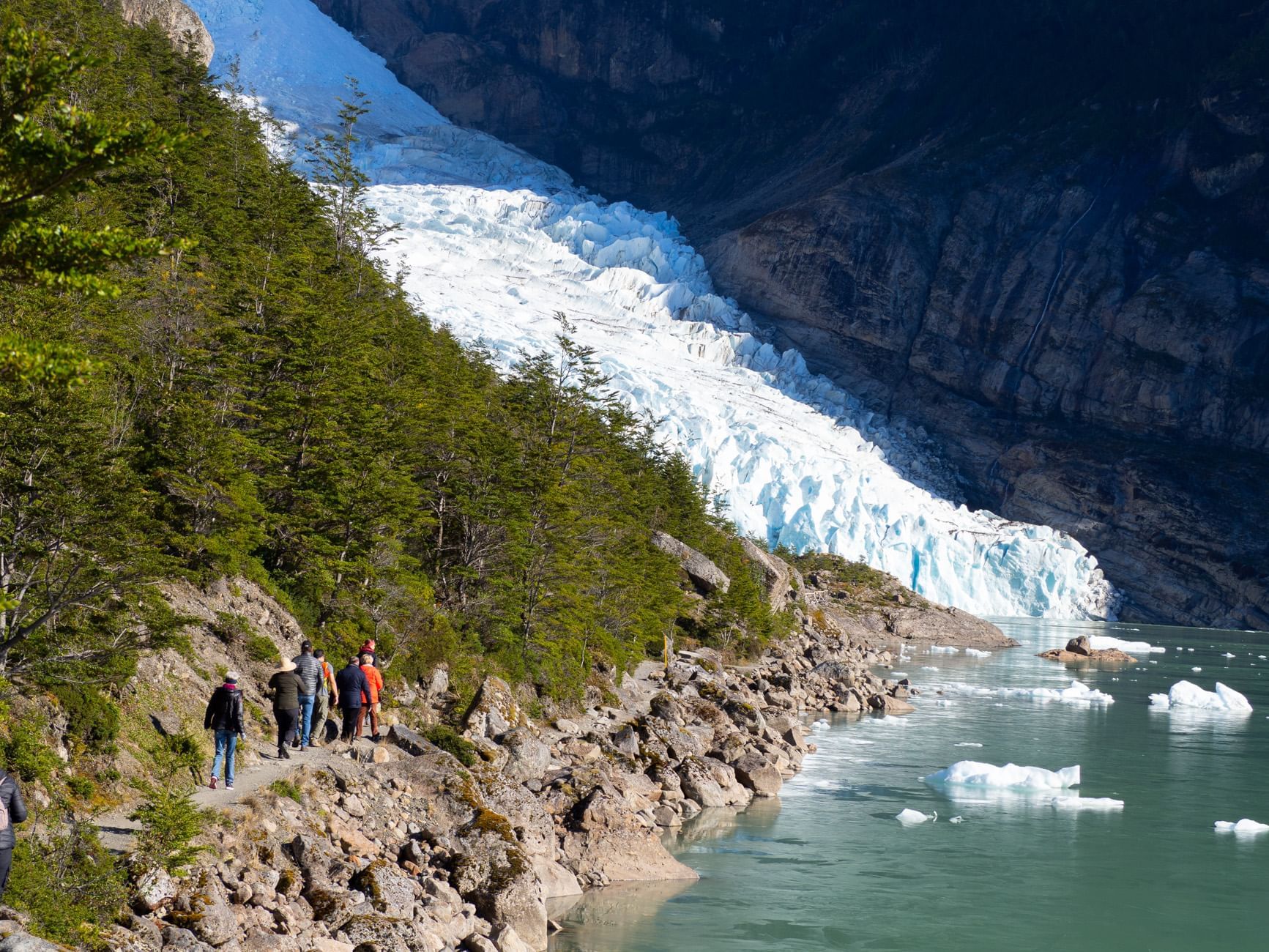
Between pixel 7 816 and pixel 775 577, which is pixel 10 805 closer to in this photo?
pixel 7 816

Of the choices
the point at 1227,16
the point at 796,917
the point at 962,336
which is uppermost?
the point at 1227,16

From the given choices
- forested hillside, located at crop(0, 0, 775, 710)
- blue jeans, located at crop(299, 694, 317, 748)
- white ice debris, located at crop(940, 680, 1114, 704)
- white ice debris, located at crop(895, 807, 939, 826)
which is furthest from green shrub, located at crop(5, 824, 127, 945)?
white ice debris, located at crop(940, 680, 1114, 704)

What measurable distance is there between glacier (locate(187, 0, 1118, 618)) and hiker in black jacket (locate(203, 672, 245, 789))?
5214cm

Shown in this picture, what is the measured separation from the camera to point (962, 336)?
126 m

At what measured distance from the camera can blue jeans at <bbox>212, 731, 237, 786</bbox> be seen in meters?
11.9

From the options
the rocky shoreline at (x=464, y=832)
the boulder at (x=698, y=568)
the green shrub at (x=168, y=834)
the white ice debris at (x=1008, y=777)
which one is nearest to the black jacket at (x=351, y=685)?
the rocky shoreline at (x=464, y=832)

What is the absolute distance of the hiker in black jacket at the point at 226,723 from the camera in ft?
38.6

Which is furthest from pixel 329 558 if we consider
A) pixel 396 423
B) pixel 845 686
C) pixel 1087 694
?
pixel 1087 694

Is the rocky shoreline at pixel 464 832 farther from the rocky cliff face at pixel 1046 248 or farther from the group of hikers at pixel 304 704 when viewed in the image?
the rocky cliff face at pixel 1046 248

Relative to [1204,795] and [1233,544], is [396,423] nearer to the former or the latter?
[1204,795]

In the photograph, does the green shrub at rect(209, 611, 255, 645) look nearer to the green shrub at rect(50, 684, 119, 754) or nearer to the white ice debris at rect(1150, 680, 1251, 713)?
the green shrub at rect(50, 684, 119, 754)

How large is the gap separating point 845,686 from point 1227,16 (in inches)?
4956

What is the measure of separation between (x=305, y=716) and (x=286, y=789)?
244cm

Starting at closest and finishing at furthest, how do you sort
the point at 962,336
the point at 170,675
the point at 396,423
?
the point at 170,675
the point at 396,423
the point at 962,336
